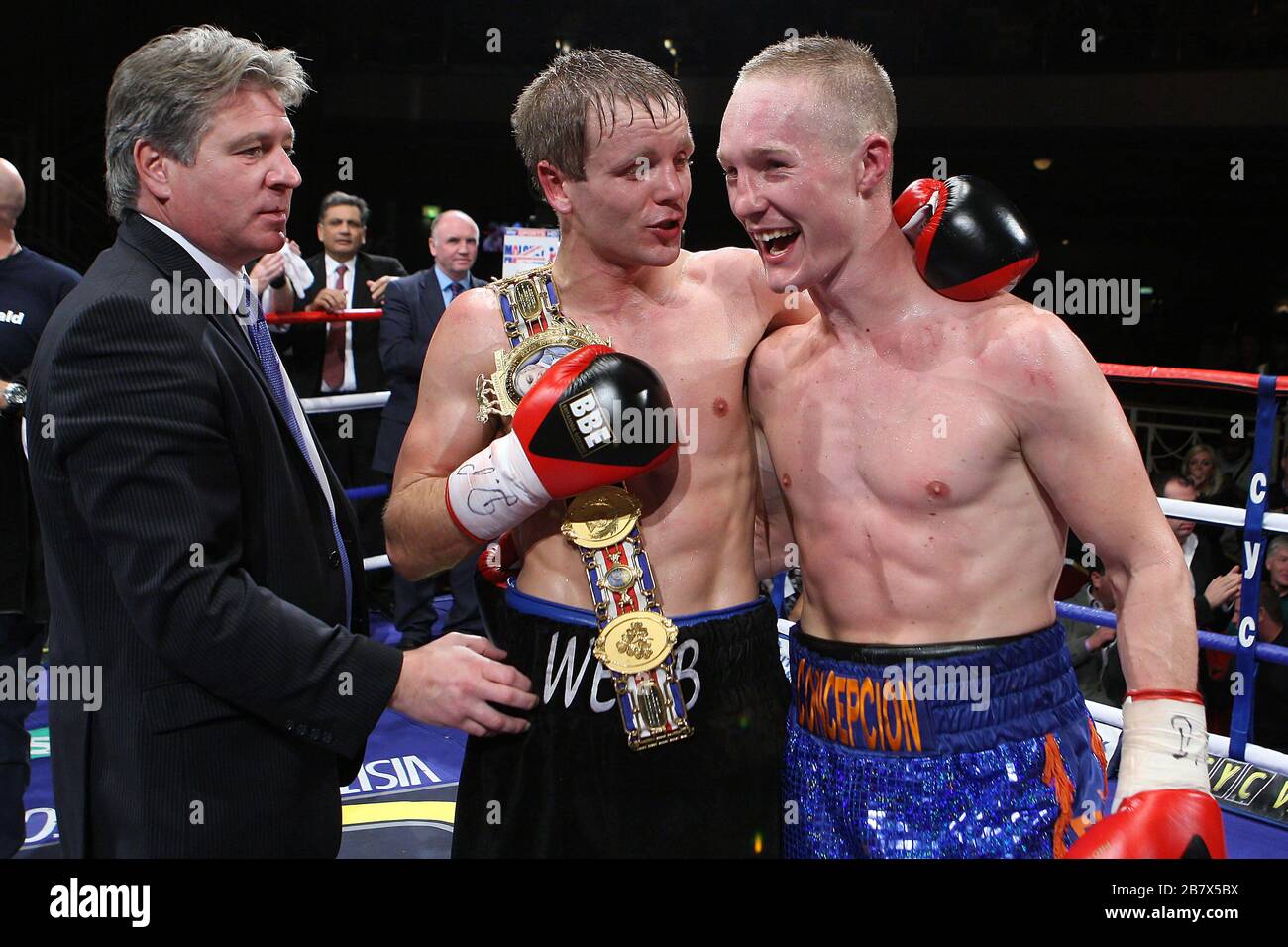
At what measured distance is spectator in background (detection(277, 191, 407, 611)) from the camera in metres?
4.61

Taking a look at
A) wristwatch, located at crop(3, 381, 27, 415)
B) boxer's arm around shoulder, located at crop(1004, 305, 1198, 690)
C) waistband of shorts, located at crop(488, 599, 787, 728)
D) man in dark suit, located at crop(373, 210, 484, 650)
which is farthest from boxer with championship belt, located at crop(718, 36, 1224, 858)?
man in dark suit, located at crop(373, 210, 484, 650)

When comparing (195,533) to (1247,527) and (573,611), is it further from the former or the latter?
(1247,527)

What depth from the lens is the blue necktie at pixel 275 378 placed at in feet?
4.77

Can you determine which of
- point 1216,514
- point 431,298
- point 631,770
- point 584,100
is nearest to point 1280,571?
point 1216,514

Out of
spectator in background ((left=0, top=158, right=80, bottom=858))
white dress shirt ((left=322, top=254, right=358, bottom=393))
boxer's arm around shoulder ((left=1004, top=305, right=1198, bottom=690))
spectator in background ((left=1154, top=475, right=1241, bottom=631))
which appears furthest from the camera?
white dress shirt ((left=322, top=254, right=358, bottom=393))

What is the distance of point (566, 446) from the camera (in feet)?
4.82

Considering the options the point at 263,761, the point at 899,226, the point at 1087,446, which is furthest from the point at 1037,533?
the point at 263,761

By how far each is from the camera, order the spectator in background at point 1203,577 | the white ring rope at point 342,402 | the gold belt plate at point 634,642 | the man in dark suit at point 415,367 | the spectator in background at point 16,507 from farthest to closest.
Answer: the man in dark suit at point 415,367
the white ring rope at point 342,402
the spectator in background at point 1203,577
the spectator in background at point 16,507
the gold belt plate at point 634,642

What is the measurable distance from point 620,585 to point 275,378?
21.0 inches

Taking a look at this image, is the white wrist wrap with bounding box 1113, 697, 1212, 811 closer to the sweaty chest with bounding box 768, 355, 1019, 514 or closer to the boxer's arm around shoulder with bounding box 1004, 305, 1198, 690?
the boxer's arm around shoulder with bounding box 1004, 305, 1198, 690

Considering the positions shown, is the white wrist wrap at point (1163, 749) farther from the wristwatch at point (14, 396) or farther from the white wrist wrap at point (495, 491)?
the wristwatch at point (14, 396)

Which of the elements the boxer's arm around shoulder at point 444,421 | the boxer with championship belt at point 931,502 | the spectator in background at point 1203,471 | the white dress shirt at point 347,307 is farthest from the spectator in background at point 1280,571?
the white dress shirt at point 347,307

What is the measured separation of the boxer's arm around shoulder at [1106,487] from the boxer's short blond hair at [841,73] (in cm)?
34

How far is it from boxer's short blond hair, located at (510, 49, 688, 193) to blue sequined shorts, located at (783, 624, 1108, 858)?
803mm
